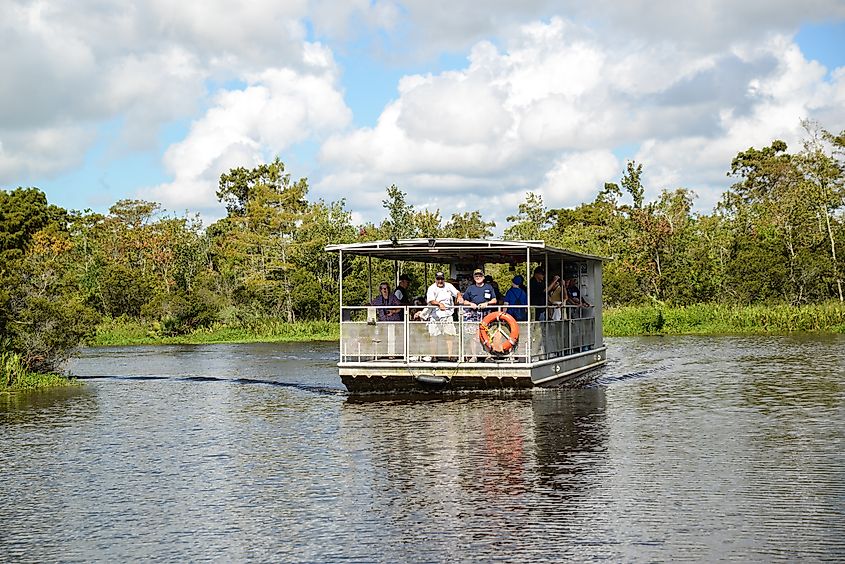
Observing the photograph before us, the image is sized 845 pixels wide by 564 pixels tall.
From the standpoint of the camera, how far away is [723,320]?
44938 mm

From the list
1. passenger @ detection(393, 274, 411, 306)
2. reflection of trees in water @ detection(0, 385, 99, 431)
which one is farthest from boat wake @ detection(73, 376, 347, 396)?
reflection of trees in water @ detection(0, 385, 99, 431)

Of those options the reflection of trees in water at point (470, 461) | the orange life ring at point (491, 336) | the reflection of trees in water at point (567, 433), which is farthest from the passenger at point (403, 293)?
the reflection of trees in water at point (567, 433)

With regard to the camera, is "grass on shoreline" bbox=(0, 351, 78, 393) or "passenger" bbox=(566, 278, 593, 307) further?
"passenger" bbox=(566, 278, 593, 307)

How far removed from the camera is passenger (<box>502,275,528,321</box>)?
20.5m

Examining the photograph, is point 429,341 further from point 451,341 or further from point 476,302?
point 476,302

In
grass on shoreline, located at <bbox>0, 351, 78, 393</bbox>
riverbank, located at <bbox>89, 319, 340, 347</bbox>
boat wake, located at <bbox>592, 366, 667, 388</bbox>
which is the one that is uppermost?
riverbank, located at <bbox>89, 319, 340, 347</bbox>

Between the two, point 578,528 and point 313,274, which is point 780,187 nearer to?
point 313,274

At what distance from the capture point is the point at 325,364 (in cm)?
3067

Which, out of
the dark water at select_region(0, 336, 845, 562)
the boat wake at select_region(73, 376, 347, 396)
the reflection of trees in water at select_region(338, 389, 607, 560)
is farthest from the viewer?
the boat wake at select_region(73, 376, 347, 396)

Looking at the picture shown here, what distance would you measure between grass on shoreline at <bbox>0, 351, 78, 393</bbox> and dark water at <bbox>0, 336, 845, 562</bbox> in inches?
86.3

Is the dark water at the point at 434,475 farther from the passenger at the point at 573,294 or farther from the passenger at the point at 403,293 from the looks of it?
the passenger at the point at 573,294

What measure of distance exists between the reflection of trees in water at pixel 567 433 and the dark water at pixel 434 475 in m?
0.05

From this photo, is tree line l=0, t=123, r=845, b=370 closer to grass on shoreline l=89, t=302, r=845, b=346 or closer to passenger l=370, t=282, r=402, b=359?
grass on shoreline l=89, t=302, r=845, b=346

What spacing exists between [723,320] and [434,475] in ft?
116
